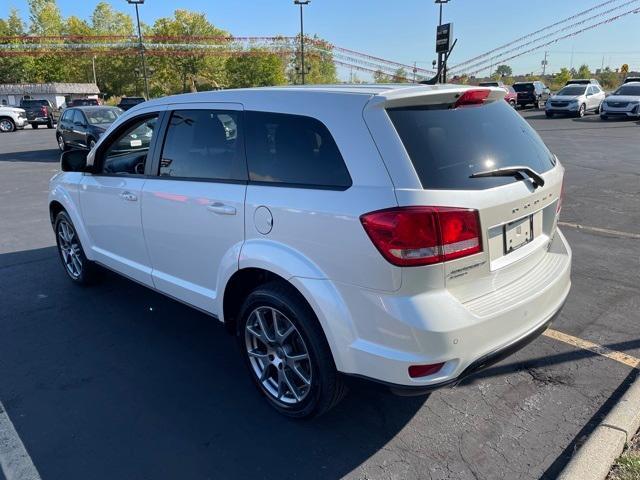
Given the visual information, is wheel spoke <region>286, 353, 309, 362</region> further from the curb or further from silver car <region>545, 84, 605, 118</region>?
silver car <region>545, 84, 605, 118</region>

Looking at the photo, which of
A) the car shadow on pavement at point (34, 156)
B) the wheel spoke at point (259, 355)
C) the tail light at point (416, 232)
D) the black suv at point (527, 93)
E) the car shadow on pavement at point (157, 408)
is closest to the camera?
the tail light at point (416, 232)

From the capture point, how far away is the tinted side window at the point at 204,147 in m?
3.10

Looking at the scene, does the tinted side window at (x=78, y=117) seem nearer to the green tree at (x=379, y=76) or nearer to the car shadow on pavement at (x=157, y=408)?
the car shadow on pavement at (x=157, y=408)

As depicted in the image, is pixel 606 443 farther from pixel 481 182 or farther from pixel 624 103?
pixel 624 103

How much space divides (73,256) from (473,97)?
13.7ft

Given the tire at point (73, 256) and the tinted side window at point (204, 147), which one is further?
the tire at point (73, 256)

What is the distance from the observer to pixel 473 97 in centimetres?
278

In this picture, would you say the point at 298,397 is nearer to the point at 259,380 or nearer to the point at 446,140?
the point at 259,380

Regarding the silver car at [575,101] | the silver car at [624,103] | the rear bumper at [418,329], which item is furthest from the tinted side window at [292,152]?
the silver car at [575,101]

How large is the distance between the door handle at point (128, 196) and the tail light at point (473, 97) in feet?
7.96

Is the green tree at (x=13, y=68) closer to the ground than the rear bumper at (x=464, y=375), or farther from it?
farther from it

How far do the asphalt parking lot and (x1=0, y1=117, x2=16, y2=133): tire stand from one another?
30056 mm

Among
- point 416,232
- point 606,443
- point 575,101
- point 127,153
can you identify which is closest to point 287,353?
point 416,232

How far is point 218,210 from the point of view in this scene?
9.96 ft
